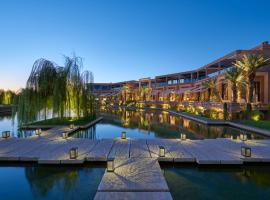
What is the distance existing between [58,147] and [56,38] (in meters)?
33.1

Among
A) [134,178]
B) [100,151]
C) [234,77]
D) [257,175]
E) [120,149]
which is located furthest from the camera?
[234,77]

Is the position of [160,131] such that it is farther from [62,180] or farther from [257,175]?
[62,180]

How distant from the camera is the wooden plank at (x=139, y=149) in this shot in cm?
866

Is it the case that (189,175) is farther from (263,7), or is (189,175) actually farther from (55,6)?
(263,7)

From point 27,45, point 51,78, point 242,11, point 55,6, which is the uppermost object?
point 242,11

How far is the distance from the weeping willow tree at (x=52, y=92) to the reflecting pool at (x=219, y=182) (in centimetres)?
1140

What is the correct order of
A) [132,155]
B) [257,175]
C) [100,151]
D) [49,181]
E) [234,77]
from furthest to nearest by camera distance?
[234,77]
[100,151]
[132,155]
[257,175]
[49,181]

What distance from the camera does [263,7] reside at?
176ft

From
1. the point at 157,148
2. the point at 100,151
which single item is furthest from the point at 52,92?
the point at 157,148

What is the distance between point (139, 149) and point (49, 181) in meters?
3.97

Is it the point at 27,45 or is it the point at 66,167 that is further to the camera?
the point at 27,45

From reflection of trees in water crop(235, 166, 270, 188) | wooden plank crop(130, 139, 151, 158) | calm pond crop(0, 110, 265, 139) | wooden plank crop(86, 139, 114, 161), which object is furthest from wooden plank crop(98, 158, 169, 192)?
calm pond crop(0, 110, 265, 139)

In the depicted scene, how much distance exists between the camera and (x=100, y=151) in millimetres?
9195

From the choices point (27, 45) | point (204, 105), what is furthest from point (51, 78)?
point (27, 45)
